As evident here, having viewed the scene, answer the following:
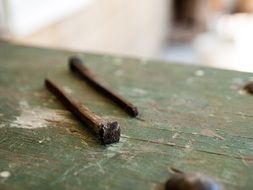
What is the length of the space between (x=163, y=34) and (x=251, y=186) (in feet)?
11.0

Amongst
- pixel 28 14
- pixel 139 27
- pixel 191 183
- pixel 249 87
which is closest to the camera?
pixel 191 183

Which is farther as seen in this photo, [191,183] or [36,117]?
[36,117]

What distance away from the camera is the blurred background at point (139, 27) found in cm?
156

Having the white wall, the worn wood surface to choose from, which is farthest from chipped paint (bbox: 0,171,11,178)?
the white wall

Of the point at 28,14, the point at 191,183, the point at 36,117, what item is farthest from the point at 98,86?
the point at 28,14

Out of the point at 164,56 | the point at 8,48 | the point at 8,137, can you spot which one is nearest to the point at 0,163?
the point at 8,137

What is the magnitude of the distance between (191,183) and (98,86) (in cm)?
37

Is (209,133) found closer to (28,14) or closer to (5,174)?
(5,174)

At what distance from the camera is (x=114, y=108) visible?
2.48 ft

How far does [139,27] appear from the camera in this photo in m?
3.09

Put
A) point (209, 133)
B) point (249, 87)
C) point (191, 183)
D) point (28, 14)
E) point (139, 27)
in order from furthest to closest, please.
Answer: point (139, 27) → point (28, 14) → point (249, 87) → point (209, 133) → point (191, 183)

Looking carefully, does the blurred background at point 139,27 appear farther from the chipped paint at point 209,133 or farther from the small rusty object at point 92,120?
the chipped paint at point 209,133

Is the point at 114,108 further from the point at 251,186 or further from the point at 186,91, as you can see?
the point at 251,186

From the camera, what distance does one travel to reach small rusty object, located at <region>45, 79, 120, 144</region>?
24.9 inches
